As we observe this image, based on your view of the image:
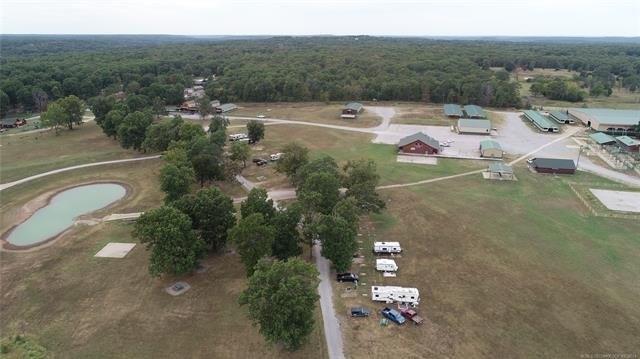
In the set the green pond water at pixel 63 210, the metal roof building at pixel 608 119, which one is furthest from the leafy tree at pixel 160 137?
the metal roof building at pixel 608 119

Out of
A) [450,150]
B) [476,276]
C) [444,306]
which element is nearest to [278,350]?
[444,306]

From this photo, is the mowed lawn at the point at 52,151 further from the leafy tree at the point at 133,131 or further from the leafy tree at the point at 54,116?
the leafy tree at the point at 54,116

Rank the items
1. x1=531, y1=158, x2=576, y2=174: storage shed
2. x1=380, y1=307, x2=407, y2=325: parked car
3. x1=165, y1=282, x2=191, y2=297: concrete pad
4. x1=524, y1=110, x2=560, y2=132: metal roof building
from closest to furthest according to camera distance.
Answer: x1=380, y1=307, x2=407, y2=325: parked car, x1=165, y1=282, x2=191, y2=297: concrete pad, x1=531, y1=158, x2=576, y2=174: storage shed, x1=524, y1=110, x2=560, y2=132: metal roof building

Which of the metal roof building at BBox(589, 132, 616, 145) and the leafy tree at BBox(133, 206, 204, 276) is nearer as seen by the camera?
the leafy tree at BBox(133, 206, 204, 276)

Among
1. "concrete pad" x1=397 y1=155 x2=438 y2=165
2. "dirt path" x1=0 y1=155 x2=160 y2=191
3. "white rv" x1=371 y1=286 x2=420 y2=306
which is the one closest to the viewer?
"white rv" x1=371 y1=286 x2=420 y2=306

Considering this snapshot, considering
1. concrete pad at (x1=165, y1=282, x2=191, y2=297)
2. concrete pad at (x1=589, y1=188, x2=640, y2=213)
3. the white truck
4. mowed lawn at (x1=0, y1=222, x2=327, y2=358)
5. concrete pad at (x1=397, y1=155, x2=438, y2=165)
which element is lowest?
mowed lawn at (x1=0, y1=222, x2=327, y2=358)

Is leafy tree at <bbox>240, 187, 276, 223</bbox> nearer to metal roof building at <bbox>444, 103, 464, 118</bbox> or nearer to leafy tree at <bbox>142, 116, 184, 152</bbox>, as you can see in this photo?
leafy tree at <bbox>142, 116, 184, 152</bbox>

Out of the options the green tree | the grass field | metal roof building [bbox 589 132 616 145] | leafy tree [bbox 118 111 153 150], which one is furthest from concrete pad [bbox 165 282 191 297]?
metal roof building [bbox 589 132 616 145]
